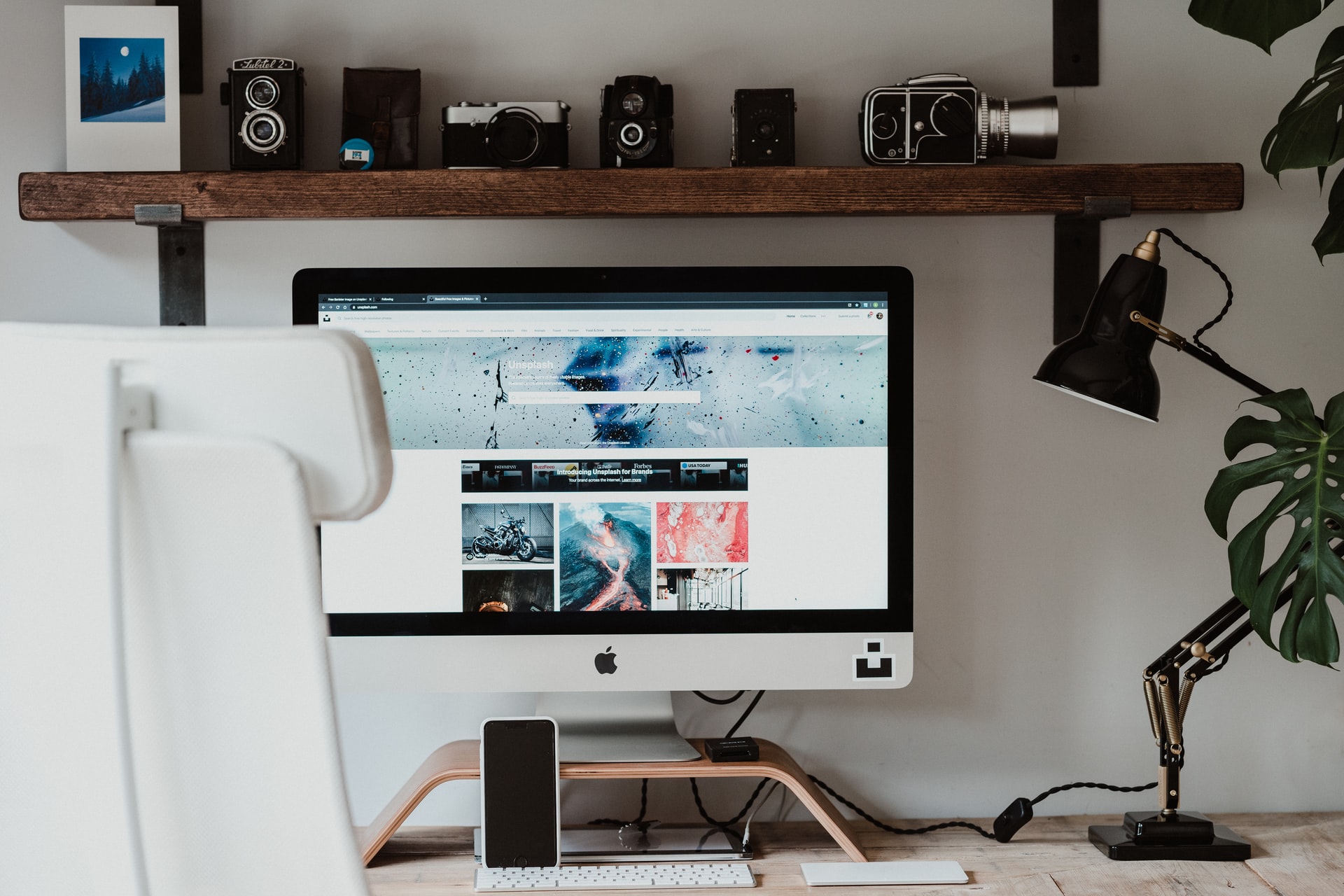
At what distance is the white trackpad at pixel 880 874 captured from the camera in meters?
1.07

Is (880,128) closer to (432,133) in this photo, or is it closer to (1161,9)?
(1161,9)

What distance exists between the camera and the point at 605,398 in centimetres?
114


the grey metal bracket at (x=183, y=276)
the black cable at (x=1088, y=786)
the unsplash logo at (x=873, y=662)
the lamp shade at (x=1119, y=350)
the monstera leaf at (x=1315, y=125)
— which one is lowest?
the black cable at (x=1088, y=786)

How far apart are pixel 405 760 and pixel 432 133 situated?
815 millimetres

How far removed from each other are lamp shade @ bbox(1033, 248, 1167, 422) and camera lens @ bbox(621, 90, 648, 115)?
56 centimetres

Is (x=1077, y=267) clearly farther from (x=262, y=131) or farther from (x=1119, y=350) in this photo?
(x=262, y=131)

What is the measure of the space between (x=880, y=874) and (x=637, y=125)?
90cm

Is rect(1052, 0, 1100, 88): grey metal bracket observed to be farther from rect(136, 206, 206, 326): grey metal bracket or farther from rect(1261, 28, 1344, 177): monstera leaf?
rect(136, 206, 206, 326): grey metal bracket

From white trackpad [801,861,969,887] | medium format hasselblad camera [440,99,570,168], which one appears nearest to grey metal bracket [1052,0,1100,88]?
medium format hasselblad camera [440,99,570,168]

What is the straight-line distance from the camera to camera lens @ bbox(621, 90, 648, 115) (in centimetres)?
120

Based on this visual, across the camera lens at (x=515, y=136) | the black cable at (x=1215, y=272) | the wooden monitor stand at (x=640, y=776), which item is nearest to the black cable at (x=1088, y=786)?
the wooden monitor stand at (x=640, y=776)

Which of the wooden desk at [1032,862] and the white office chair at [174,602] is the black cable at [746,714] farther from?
the white office chair at [174,602]

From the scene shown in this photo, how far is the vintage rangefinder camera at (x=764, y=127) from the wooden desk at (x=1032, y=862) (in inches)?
32.4

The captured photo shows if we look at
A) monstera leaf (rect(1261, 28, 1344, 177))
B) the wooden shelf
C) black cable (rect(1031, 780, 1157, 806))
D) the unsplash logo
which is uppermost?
monstera leaf (rect(1261, 28, 1344, 177))
